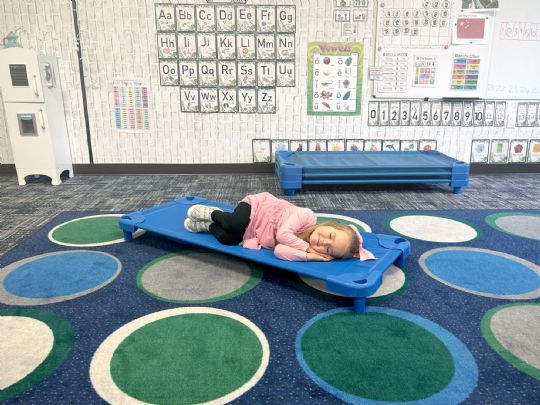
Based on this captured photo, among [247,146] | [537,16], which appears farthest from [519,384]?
[537,16]

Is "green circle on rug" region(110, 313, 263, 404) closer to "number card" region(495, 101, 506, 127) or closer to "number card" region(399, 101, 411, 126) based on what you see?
"number card" region(399, 101, 411, 126)

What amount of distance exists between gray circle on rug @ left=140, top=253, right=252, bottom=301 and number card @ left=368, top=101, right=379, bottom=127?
2488 mm

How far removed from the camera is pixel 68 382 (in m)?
1.28

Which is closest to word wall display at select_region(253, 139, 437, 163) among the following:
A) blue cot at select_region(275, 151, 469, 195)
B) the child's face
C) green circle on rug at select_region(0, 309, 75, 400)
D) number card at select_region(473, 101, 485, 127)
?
number card at select_region(473, 101, 485, 127)

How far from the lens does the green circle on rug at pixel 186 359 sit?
1243 mm

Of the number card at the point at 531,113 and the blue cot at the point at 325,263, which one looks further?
the number card at the point at 531,113

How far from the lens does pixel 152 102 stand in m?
3.93

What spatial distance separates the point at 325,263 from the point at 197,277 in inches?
23.9

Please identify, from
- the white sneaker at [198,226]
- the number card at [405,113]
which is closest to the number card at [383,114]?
the number card at [405,113]

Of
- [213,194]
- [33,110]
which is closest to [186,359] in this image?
[213,194]

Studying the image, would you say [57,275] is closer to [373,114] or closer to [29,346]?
[29,346]

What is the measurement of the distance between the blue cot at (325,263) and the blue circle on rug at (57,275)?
30 cm

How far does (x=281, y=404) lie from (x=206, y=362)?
0.98 feet

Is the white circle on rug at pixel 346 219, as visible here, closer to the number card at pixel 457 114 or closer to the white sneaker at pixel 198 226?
the white sneaker at pixel 198 226
